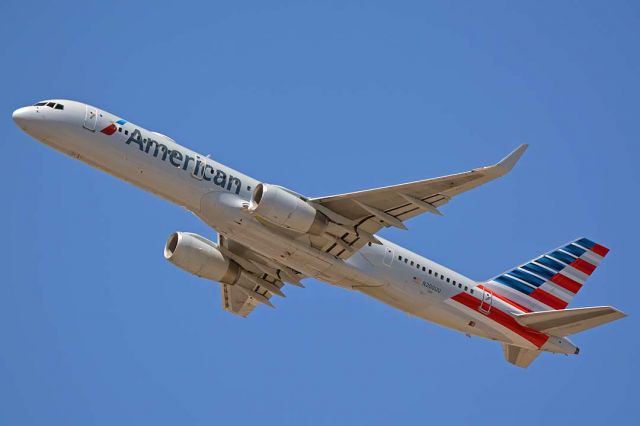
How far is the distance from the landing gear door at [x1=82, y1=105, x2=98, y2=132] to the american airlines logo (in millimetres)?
426

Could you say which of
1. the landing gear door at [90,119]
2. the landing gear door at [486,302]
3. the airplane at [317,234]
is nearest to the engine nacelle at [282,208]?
the airplane at [317,234]

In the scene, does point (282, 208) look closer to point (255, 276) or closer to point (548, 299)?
point (255, 276)

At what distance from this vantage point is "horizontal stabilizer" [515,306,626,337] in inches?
1569

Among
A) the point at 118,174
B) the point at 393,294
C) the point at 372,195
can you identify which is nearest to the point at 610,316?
the point at 393,294

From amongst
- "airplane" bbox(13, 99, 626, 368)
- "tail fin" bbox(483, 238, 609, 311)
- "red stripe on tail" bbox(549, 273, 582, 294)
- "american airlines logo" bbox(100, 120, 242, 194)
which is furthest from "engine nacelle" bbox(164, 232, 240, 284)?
"red stripe on tail" bbox(549, 273, 582, 294)

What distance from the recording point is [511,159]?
33.3 m

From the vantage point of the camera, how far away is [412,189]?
36.4m

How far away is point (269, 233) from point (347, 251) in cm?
359

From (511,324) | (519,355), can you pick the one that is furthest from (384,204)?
(519,355)

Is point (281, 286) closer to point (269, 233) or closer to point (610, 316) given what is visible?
point (269, 233)

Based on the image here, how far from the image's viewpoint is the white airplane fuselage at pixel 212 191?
37094 mm

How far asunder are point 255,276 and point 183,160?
31.5 ft

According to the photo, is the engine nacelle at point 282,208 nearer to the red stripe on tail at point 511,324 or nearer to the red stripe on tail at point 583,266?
the red stripe on tail at point 511,324

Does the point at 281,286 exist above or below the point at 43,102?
below
